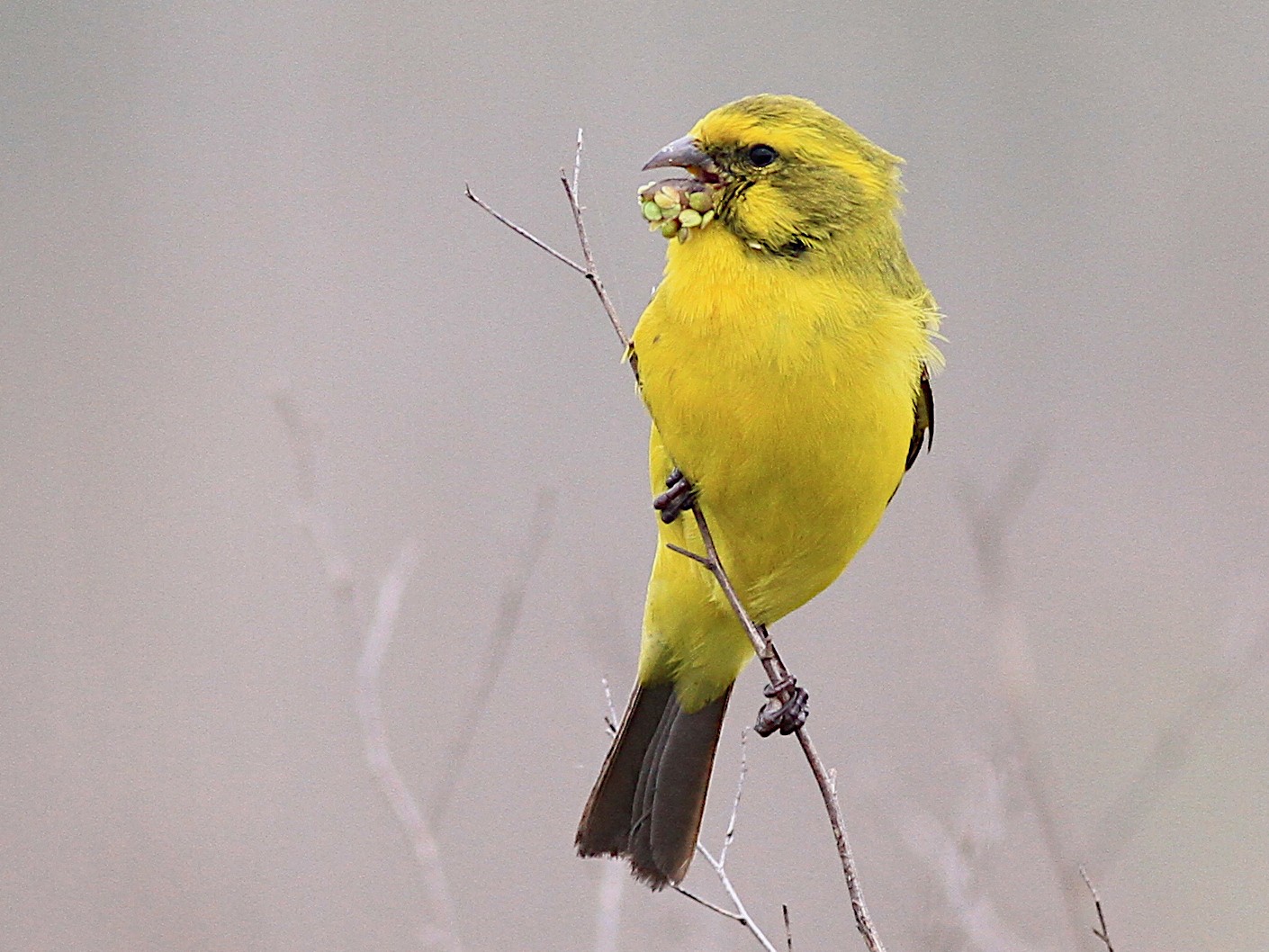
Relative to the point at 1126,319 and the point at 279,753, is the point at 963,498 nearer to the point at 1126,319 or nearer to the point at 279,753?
the point at 279,753

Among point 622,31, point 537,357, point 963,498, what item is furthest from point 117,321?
point 963,498

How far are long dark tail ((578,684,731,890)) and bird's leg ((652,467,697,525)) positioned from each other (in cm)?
77

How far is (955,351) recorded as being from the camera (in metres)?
8.94

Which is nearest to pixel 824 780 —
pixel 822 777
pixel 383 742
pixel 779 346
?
pixel 822 777

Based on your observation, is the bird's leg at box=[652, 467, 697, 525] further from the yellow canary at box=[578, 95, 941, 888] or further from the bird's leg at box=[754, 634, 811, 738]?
the bird's leg at box=[754, 634, 811, 738]

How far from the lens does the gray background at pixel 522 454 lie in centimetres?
Result: 683

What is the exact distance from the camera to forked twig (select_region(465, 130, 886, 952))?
299 centimetres

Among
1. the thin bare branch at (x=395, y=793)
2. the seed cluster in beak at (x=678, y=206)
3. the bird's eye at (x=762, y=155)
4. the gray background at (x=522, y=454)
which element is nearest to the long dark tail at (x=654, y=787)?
the gray background at (x=522, y=454)

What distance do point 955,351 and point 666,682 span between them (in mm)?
4577

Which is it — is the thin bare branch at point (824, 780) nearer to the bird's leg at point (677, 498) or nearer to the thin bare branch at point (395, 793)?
the bird's leg at point (677, 498)

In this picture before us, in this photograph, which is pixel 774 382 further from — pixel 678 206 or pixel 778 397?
pixel 678 206

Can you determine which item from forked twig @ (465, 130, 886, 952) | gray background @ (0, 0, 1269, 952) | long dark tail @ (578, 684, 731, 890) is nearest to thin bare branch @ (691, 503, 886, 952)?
forked twig @ (465, 130, 886, 952)

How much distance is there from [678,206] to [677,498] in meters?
0.69

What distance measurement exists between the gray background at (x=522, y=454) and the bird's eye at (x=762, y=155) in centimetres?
137
